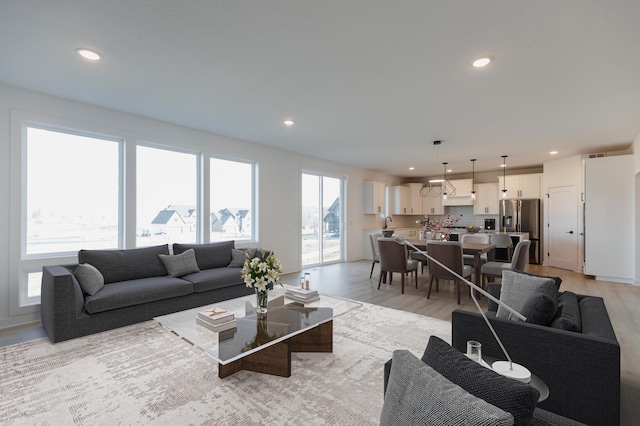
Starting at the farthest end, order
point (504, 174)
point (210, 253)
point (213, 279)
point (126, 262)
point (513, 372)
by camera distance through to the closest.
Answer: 1. point (504, 174)
2. point (210, 253)
3. point (213, 279)
4. point (126, 262)
5. point (513, 372)

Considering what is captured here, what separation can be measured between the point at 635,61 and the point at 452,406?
3618 mm

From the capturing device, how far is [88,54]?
2680mm

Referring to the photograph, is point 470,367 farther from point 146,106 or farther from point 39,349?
point 146,106

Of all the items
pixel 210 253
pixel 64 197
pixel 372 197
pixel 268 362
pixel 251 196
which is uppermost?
pixel 372 197

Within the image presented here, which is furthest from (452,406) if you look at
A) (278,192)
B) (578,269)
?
(578,269)

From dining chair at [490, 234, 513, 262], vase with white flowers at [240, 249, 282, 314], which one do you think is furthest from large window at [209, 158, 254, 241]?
dining chair at [490, 234, 513, 262]

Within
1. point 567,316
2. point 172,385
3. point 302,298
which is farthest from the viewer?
point 302,298

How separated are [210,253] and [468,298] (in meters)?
3.99

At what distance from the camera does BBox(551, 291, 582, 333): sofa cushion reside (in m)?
1.73

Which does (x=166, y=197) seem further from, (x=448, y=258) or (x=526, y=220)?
(x=526, y=220)

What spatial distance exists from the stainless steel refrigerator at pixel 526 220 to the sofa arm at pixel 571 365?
690 cm

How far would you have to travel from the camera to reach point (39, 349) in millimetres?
2824

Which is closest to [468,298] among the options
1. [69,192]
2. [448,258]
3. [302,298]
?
[448,258]

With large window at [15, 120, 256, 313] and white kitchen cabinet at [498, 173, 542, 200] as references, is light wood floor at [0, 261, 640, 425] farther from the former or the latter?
white kitchen cabinet at [498, 173, 542, 200]
